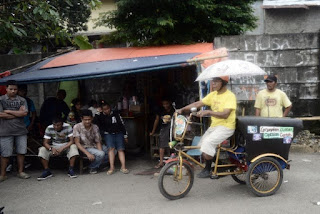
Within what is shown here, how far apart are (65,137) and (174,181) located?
9.19 ft

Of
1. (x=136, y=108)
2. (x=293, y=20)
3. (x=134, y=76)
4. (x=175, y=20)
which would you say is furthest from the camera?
(x=293, y=20)

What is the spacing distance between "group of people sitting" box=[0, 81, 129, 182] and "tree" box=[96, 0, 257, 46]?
2.12 meters

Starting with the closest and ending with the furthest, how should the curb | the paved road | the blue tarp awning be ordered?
the paved road, the blue tarp awning, the curb

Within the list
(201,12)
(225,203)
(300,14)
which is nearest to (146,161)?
(225,203)

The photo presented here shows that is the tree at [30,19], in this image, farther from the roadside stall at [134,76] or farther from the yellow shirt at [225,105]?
the yellow shirt at [225,105]

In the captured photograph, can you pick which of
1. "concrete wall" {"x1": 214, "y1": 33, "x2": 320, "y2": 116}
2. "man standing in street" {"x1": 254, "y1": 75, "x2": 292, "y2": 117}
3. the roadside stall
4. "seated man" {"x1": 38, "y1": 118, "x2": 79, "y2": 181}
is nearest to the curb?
"concrete wall" {"x1": 214, "y1": 33, "x2": 320, "y2": 116}

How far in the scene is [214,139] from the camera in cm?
476

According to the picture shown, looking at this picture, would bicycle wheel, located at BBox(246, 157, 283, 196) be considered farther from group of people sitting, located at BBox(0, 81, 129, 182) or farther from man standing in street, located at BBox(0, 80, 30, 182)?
man standing in street, located at BBox(0, 80, 30, 182)

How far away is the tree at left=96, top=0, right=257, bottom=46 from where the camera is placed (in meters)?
7.49

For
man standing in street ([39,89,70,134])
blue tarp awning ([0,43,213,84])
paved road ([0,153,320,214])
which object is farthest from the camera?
man standing in street ([39,89,70,134])

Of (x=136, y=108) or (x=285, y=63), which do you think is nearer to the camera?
(x=285, y=63)

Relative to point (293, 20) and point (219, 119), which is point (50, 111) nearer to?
point (219, 119)

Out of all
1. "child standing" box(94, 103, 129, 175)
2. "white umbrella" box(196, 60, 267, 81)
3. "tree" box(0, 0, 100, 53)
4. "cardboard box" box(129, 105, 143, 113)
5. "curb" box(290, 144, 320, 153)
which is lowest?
"curb" box(290, 144, 320, 153)

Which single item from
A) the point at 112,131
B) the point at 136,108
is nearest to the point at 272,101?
the point at 112,131
